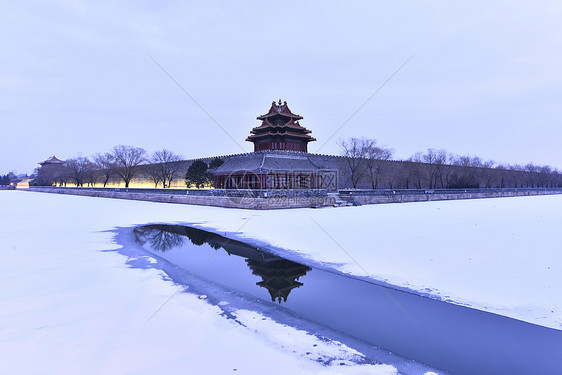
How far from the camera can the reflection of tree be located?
12123 mm

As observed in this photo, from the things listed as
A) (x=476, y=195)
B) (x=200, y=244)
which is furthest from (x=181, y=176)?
(x=476, y=195)

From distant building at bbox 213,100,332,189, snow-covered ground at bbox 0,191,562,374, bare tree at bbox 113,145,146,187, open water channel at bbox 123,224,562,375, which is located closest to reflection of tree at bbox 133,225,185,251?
snow-covered ground at bbox 0,191,562,374

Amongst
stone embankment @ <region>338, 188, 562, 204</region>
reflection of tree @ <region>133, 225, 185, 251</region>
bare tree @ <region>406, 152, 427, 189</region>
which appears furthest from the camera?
bare tree @ <region>406, 152, 427, 189</region>

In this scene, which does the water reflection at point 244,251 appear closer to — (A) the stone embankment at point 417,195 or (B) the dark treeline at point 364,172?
(A) the stone embankment at point 417,195

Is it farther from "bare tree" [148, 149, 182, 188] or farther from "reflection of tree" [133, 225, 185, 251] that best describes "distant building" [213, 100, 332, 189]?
"bare tree" [148, 149, 182, 188]

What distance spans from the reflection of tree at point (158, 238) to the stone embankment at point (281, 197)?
1130cm

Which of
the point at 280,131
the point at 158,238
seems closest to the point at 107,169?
the point at 280,131

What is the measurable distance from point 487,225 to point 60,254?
781 inches

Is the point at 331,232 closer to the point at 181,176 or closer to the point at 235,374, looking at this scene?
the point at 235,374

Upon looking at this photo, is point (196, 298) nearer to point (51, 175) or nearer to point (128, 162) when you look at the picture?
point (128, 162)

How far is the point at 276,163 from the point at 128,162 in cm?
4483

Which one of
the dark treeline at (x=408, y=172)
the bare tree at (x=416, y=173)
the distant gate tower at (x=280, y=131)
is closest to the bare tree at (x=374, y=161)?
the dark treeline at (x=408, y=172)

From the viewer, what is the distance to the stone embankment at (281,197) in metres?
26.7

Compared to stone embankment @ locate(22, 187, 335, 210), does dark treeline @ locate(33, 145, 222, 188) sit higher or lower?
higher
